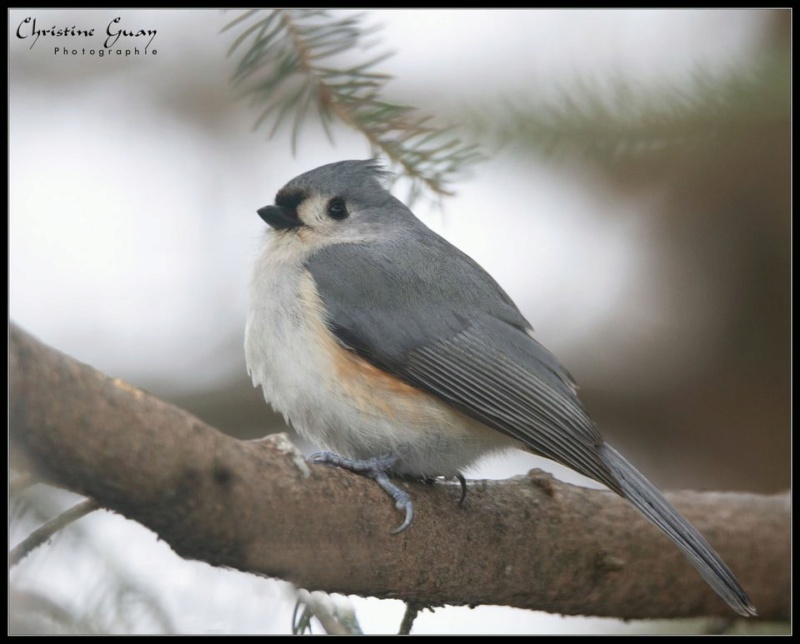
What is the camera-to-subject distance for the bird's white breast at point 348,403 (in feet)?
7.40

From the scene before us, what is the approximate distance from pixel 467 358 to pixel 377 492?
0.51 meters

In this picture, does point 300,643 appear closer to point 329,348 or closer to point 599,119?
point 329,348

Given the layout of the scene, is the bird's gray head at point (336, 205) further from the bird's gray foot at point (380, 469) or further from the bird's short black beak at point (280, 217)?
the bird's gray foot at point (380, 469)

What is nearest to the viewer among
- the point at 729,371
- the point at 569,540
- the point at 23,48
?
the point at 569,540

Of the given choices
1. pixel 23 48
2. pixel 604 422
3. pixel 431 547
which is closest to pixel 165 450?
pixel 431 547

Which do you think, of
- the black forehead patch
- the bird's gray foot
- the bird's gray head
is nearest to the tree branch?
the bird's gray foot

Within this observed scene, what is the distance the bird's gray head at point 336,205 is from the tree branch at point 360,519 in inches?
33.9

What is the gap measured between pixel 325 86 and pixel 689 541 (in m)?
1.38

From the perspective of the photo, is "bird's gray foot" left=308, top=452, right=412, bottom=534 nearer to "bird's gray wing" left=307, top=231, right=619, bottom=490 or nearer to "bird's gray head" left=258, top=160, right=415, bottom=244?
"bird's gray wing" left=307, top=231, right=619, bottom=490

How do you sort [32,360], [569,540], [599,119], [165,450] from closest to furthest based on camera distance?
[32,360], [165,450], [599,119], [569,540]

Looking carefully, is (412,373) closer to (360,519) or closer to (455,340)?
(455,340)

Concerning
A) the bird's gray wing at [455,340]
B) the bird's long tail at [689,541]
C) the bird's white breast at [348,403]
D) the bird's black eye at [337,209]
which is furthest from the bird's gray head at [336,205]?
the bird's long tail at [689,541]

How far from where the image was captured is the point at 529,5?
104 inches

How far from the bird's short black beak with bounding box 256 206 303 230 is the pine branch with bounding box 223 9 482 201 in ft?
2.43
